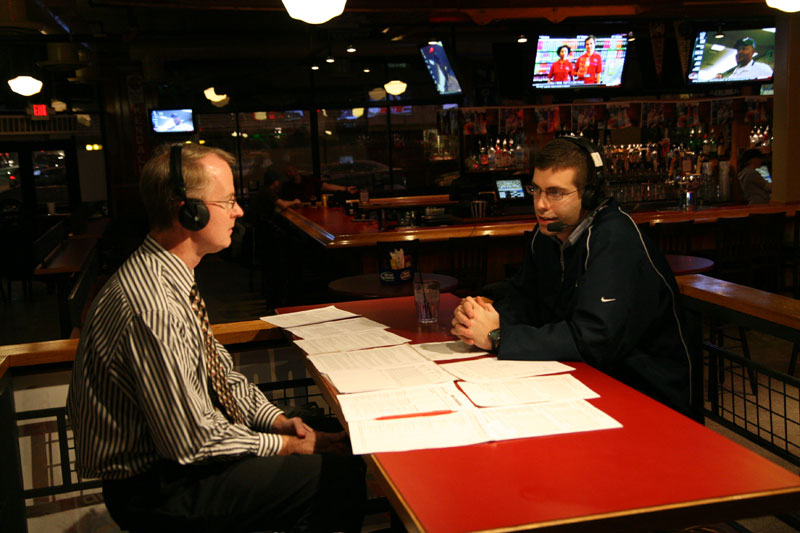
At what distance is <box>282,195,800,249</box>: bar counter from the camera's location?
20.8 feet

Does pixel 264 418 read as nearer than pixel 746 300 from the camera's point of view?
Yes

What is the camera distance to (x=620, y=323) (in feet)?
6.75

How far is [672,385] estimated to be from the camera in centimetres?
212

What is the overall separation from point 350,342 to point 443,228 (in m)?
4.32

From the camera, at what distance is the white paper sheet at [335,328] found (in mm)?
2463

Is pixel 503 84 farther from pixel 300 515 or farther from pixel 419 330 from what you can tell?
pixel 300 515

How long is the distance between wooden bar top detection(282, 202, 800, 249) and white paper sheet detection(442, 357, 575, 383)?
4.26 metres

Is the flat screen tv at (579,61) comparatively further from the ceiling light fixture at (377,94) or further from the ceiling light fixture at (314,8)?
the ceiling light fixture at (377,94)

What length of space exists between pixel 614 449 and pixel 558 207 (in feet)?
3.43

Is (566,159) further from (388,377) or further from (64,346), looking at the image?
(64,346)

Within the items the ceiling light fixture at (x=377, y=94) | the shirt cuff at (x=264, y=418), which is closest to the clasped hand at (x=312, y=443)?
the shirt cuff at (x=264, y=418)

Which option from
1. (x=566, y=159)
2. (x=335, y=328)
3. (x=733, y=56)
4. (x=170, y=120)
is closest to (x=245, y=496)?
(x=335, y=328)

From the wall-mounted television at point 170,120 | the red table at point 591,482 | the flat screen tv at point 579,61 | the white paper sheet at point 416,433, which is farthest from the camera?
the wall-mounted television at point 170,120

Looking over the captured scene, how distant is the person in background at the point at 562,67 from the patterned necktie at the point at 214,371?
24.1ft
